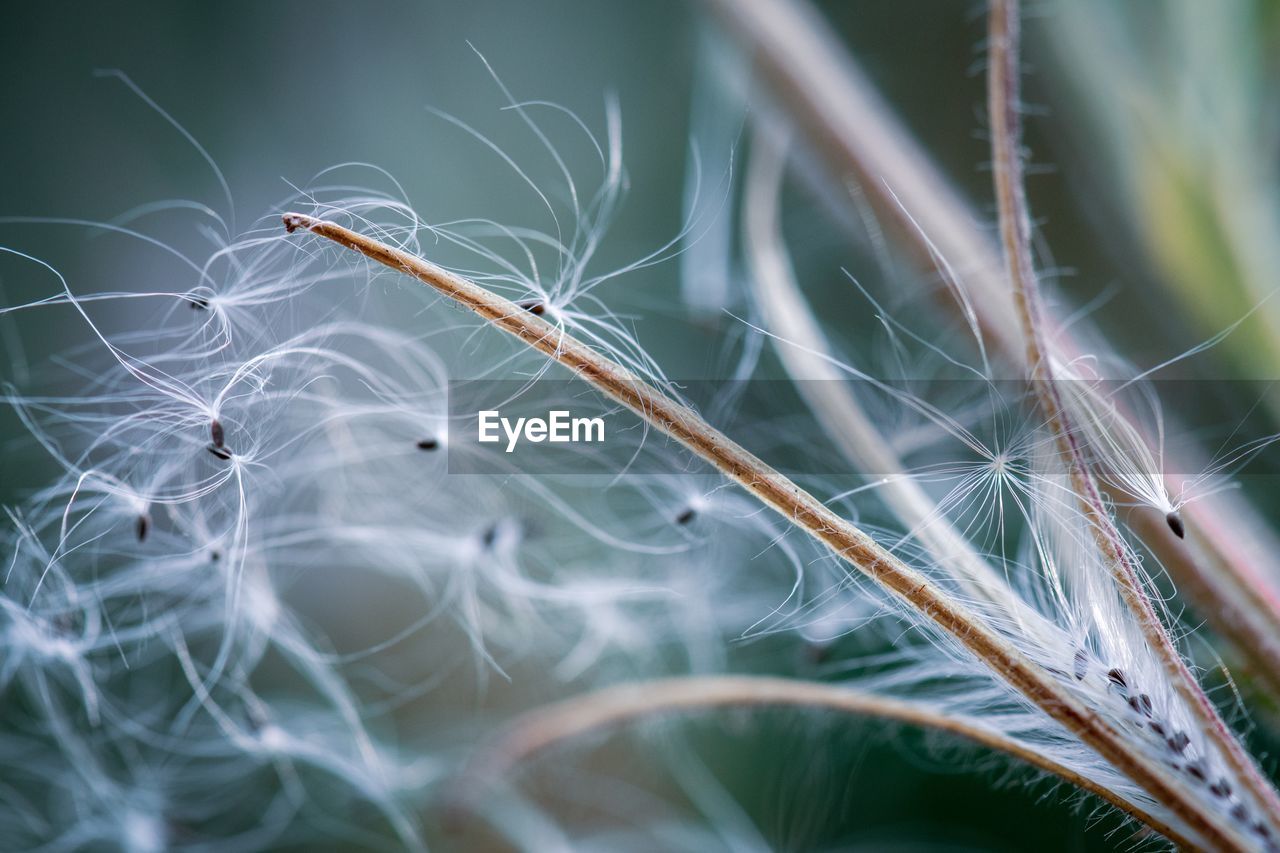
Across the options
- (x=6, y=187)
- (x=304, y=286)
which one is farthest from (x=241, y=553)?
(x=6, y=187)

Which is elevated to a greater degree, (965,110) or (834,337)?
(965,110)

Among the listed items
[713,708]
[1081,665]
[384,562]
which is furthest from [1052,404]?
[384,562]

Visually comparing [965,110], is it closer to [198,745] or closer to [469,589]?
[469,589]

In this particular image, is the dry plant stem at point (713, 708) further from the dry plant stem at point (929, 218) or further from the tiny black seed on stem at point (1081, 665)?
the dry plant stem at point (929, 218)

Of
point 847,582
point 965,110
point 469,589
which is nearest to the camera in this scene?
point 847,582

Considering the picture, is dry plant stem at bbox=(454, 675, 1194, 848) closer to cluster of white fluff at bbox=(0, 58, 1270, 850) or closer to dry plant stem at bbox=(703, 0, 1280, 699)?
cluster of white fluff at bbox=(0, 58, 1270, 850)

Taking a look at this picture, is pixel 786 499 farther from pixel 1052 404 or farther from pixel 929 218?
pixel 929 218
